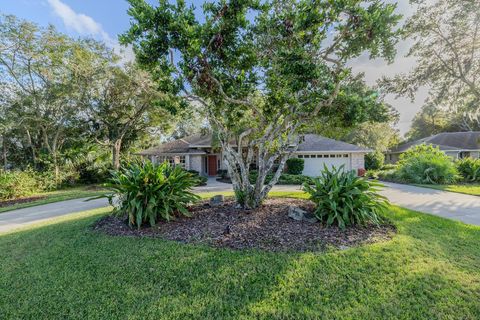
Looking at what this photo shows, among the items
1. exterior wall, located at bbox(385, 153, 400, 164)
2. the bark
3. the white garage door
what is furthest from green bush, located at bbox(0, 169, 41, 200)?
exterior wall, located at bbox(385, 153, 400, 164)

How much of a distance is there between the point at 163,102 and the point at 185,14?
2089 millimetres

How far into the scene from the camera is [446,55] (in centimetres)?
1362

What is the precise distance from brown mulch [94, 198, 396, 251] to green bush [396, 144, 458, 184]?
446 inches

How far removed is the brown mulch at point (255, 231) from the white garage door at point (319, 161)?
1406 cm

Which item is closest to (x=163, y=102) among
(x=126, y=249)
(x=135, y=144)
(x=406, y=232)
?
(x=126, y=249)

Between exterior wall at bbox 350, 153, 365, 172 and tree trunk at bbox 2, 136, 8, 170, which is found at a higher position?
tree trunk at bbox 2, 136, 8, 170

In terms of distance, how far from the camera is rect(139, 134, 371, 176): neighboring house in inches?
743

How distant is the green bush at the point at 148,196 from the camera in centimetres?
495

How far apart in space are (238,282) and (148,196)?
2929 mm

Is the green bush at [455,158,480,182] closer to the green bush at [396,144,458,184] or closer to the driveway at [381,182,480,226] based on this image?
the green bush at [396,144,458,184]

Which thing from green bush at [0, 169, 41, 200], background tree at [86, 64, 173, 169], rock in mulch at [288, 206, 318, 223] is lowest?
rock in mulch at [288, 206, 318, 223]

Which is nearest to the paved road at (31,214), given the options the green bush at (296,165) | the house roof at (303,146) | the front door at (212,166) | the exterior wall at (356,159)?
the house roof at (303,146)

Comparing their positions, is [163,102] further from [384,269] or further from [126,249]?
[384,269]

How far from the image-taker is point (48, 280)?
346cm
